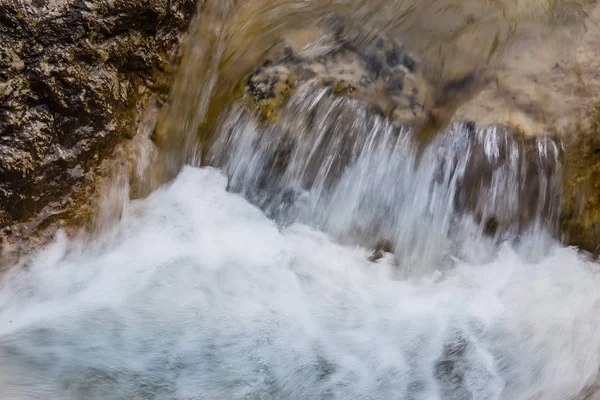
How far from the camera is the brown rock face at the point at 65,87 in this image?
3.15 meters

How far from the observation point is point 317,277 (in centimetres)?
342

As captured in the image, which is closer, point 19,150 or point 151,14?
point 19,150

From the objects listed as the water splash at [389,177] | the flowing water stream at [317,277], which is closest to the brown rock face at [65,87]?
the flowing water stream at [317,277]

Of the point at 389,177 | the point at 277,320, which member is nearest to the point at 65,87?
the point at 277,320

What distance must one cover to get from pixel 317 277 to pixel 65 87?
6.77 feet

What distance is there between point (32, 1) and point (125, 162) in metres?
1.15

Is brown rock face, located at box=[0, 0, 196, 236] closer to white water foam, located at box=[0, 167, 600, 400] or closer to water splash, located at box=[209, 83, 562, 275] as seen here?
white water foam, located at box=[0, 167, 600, 400]

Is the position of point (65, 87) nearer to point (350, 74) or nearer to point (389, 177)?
point (350, 74)

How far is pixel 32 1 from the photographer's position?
3.18m

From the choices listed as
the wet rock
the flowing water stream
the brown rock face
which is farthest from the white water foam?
the wet rock

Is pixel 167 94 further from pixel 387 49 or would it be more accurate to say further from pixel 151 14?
pixel 387 49

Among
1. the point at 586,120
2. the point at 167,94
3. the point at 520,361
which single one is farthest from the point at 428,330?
the point at 167,94

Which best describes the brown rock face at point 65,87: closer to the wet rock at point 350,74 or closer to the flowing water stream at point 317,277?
the flowing water stream at point 317,277

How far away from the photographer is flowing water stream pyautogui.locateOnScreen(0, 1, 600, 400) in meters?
3.19
